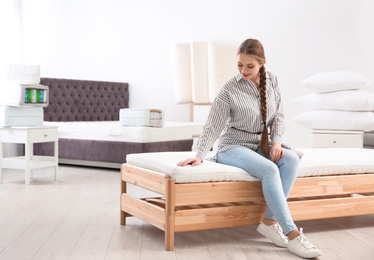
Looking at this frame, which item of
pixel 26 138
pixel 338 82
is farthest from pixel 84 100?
pixel 338 82

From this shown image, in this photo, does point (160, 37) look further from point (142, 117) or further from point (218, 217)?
point (218, 217)

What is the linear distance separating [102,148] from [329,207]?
261cm

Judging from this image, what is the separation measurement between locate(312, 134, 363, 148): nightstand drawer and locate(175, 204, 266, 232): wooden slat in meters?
1.71

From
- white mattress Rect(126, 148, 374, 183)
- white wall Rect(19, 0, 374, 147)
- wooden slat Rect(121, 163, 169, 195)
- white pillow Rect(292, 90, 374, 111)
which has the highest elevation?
white wall Rect(19, 0, 374, 147)

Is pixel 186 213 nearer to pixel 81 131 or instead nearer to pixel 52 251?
pixel 52 251

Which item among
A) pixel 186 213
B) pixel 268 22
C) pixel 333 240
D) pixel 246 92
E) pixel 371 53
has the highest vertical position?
pixel 268 22

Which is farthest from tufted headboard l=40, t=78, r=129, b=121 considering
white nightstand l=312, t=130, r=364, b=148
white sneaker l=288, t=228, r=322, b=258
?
white sneaker l=288, t=228, r=322, b=258

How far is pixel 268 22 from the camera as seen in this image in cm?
575

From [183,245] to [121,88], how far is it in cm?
396

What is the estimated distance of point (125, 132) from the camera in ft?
15.0

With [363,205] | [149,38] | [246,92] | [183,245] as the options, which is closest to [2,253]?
[183,245]

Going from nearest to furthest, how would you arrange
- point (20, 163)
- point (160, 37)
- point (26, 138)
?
1. point (26, 138)
2. point (20, 163)
3. point (160, 37)

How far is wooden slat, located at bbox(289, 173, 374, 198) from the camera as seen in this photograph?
8.26 ft

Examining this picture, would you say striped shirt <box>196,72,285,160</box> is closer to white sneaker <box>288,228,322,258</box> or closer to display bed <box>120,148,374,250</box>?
display bed <box>120,148,374,250</box>
